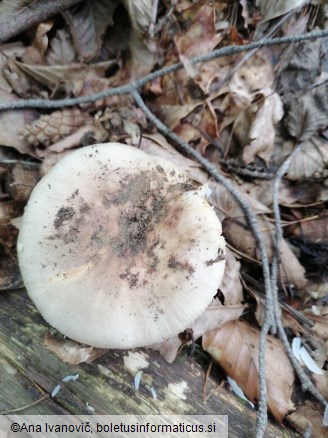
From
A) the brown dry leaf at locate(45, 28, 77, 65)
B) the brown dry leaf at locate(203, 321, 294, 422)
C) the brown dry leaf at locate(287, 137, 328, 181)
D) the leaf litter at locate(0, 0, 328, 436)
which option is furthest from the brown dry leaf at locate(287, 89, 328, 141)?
the brown dry leaf at locate(45, 28, 77, 65)

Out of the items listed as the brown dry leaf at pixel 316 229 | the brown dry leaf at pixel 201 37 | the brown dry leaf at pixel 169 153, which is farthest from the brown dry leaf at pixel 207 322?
the brown dry leaf at pixel 201 37

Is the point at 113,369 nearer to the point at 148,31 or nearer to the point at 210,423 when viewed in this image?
the point at 210,423

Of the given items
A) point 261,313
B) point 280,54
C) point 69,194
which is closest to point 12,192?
point 69,194

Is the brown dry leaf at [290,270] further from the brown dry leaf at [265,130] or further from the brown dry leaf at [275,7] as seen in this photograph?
the brown dry leaf at [275,7]

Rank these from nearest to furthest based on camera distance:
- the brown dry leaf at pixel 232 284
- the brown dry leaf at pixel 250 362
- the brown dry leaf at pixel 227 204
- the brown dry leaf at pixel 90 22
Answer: the brown dry leaf at pixel 250 362
the brown dry leaf at pixel 232 284
the brown dry leaf at pixel 227 204
the brown dry leaf at pixel 90 22

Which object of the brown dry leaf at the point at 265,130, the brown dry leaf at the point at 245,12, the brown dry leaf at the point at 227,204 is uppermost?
the brown dry leaf at the point at 245,12

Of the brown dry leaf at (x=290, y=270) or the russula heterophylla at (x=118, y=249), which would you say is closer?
the russula heterophylla at (x=118, y=249)

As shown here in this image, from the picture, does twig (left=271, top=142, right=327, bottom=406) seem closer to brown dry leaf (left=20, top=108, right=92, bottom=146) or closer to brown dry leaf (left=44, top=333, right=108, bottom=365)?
brown dry leaf (left=44, top=333, right=108, bottom=365)
